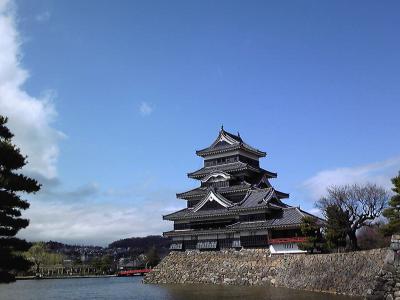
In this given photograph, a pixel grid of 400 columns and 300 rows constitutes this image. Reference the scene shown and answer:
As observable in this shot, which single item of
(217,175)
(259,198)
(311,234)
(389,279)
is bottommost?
(389,279)

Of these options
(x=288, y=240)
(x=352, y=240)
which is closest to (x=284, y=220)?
(x=288, y=240)

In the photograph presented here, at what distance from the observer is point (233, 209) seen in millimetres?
44906

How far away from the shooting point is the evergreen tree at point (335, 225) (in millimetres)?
33000

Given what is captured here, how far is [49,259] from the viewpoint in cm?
8869

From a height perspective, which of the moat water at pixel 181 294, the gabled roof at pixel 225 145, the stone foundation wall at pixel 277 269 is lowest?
the moat water at pixel 181 294

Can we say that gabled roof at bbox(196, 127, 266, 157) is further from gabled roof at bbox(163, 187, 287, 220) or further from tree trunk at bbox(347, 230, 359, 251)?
tree trunk at bbox(347, 230, 359, 251)

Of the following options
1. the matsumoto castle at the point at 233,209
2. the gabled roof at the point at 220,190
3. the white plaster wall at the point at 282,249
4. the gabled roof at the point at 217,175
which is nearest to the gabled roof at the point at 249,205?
the matsumoto castle at the point at 233,209

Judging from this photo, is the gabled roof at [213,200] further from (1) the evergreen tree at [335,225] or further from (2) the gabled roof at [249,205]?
(1) the evergreen tree at [335,225]

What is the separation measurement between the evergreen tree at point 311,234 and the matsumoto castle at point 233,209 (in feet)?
3.49

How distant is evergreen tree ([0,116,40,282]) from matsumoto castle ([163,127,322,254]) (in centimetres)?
2558

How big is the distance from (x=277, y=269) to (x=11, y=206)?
2483 centimetres

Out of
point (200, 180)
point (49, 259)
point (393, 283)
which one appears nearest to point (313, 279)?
point (393, 283)

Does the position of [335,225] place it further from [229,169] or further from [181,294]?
[229,169]

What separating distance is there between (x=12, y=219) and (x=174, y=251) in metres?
32.3
